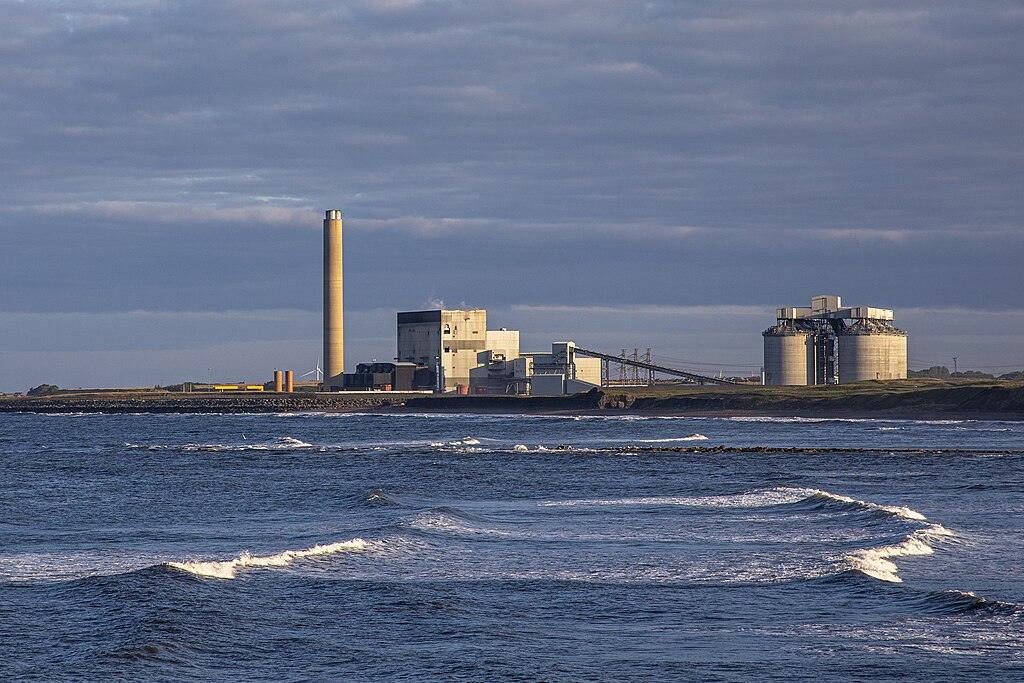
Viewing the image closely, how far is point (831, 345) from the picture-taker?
165 meters

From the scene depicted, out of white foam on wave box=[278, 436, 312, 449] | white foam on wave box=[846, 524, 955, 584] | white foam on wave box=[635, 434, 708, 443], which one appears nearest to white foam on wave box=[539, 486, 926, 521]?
white foam on wave box=[846, 524, 955, 584]

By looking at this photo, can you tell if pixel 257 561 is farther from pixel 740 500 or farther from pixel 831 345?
pixel 831 345

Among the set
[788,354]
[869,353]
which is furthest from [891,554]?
[869,353]

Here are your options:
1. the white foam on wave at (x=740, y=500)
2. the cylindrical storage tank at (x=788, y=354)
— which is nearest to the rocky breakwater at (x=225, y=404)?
the cylindrical storage tank at (x=788, y=354)

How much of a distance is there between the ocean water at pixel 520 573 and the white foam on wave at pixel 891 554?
0.39 feet

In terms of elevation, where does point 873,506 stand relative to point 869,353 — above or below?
below

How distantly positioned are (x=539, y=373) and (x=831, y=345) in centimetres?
3467

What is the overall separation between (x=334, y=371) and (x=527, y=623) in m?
166

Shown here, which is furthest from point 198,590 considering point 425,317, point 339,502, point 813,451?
point 425,317

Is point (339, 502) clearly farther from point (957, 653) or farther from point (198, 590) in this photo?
point (957, 653)

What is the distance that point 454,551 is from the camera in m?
32.5

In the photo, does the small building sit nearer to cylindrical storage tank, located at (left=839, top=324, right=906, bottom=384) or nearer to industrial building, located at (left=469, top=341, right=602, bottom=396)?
industrial building, located at (left=469, top=341, right=602, bottom=396)

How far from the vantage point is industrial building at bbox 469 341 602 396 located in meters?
170

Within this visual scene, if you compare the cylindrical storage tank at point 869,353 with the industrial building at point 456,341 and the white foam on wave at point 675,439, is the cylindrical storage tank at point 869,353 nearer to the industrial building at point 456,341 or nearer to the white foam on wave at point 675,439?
the industrial building at point 456,341
